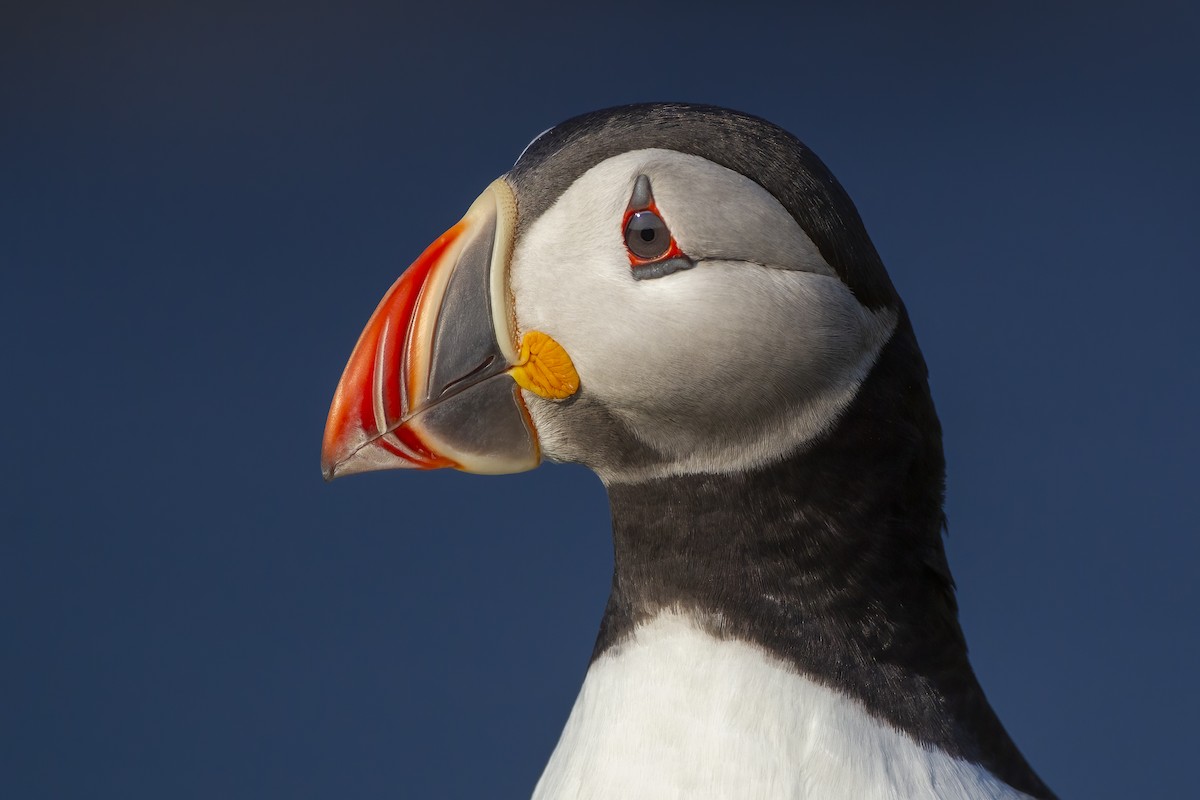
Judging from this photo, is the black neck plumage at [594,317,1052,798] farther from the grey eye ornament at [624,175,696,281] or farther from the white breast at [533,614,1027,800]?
the grey eye ornament at [624,175,696,281]

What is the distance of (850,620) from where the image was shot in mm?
1340

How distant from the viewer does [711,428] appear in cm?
130

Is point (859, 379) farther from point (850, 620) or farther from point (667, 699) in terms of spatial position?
point (667, 699)

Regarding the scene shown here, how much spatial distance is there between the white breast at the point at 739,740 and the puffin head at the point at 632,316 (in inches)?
7.7

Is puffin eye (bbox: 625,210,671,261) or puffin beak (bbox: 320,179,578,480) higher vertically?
puffin eye (bbox: 625,210,671,261)

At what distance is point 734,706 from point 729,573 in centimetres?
13

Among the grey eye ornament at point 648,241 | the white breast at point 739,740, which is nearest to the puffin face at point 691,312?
the grey eye ornament at point 648,241

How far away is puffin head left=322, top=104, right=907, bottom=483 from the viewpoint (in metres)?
1.25

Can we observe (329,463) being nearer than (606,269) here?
No

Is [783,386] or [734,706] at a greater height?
[783,386]

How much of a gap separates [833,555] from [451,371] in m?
0.43

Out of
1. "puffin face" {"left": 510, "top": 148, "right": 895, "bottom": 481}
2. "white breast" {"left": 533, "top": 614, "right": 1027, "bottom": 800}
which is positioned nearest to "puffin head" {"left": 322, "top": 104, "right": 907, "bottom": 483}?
"puffin face" {"left": 510, "top": 148, "right": 895, "bottom": 481}

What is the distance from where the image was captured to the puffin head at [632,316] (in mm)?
Answer: 1251

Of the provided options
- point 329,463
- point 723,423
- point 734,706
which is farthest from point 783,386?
point 329,463
